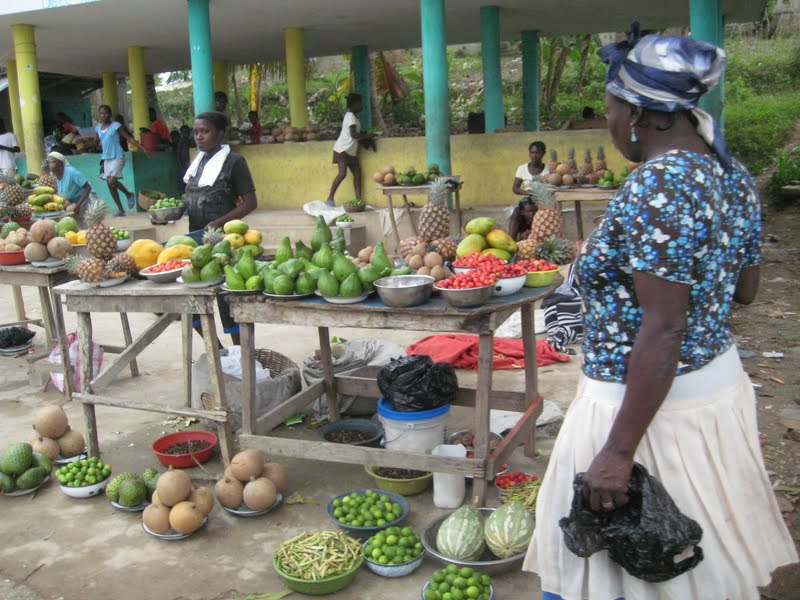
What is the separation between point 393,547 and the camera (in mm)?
3346

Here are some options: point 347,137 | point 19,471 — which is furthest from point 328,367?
point 347,137

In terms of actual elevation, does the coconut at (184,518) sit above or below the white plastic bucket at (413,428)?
below

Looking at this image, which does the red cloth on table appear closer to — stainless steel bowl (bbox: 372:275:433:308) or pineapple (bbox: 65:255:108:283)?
stainless steel bowl (bbox: 372:275:433:308)

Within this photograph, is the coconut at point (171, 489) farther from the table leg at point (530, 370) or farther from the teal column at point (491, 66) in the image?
the teal column at point (491, 66)

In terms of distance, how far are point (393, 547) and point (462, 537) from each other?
311 millimetres

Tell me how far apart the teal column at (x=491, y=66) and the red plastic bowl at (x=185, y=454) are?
386 inches

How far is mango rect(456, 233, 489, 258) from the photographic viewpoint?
13.4 ft

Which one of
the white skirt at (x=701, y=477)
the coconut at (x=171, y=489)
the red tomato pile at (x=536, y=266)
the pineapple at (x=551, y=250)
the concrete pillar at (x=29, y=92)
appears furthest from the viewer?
the concrete pillar at (x=29, y=92)

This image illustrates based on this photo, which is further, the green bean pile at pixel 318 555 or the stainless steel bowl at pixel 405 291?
the stainless steel bowl at pixel 405 291

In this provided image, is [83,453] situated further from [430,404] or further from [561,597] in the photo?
[561,597]

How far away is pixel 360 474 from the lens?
4.38 meters

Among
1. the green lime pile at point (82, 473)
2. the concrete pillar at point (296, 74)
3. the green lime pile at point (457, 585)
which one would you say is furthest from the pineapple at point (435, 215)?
the concrete pillar at point (296, 74)

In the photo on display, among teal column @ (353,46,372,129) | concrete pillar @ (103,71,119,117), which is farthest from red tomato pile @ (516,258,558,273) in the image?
concrete pillar @ (103,71,119,117)

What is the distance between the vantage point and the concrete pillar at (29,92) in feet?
41.7
